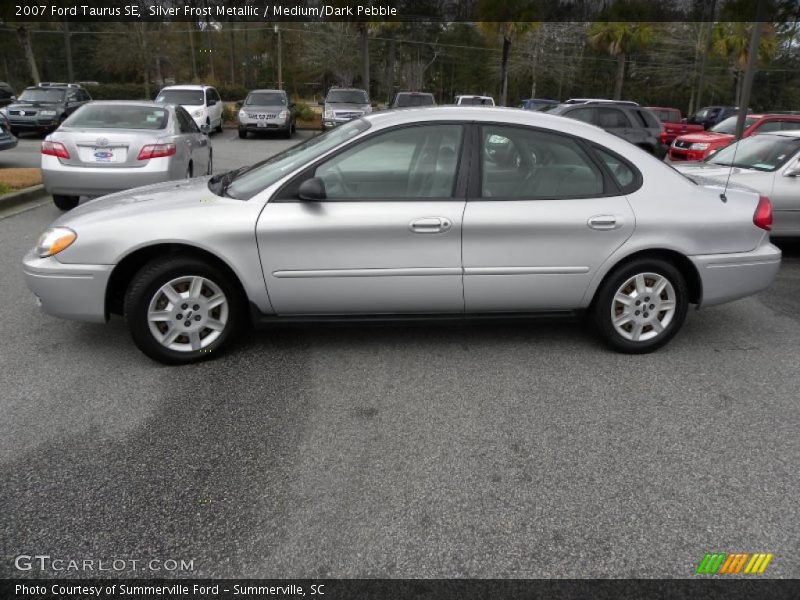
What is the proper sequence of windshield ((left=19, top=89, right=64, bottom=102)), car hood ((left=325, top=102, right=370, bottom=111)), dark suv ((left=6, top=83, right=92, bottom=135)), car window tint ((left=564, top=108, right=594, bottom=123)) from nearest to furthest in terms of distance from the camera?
car window tint ((left=564, top=108, right=594, bottom=123)), dark suv ((left=6, top=83, right=92, bottom=135)), windshield ((left=19, top=89, right=64, bottom=102)), car hood ((left=325, top=102, right=370, bottom=111))

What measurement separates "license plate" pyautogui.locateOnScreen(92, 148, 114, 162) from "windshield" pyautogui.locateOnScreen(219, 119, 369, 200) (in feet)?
13.5

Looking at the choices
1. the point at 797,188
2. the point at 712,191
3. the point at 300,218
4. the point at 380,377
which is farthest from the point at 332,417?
the point at 797,188

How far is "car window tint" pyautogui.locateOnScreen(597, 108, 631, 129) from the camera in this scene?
1518 cm

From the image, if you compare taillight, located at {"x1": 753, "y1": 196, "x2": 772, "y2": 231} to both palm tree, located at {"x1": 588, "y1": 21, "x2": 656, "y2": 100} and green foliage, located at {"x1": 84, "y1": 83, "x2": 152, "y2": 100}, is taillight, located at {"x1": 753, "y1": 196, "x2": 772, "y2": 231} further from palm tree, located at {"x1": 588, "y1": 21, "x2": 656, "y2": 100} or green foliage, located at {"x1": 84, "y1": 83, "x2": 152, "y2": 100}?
green foliage, located at {"x1": 84, "y1": 83, "x2": 152, "y2": 100}

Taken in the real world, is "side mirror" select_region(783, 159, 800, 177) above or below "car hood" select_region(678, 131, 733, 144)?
above

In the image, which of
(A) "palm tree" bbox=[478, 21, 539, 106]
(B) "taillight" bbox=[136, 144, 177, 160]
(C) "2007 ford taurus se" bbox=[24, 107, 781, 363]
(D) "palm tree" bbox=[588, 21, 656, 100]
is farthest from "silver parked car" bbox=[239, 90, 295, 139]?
(C) "2007 ford taurus se" bbox=[24, 107, 781, 363]

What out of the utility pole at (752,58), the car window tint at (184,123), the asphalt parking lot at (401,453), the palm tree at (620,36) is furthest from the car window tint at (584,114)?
the palm tree at (620,36)

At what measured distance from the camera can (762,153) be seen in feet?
25.6

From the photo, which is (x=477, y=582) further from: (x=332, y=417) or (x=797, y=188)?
(x=797, y=188)

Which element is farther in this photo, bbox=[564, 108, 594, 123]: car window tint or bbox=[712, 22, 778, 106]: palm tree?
bbox=[712, 22, 778, 106]: palm tree

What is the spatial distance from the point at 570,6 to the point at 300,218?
A: 122 ft

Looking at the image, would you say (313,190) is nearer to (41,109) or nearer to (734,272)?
(734,272)

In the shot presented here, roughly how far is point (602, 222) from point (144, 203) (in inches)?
116

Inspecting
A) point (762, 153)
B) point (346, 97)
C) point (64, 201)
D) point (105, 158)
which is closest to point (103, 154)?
point (105, 158)
